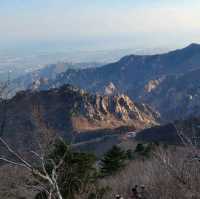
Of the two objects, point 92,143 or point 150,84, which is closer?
point 92,143

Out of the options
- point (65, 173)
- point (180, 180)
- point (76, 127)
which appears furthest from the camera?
point (76, 127)

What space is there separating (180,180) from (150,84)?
540ft

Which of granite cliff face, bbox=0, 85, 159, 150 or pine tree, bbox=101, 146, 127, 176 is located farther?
granite cliff face, bbox=0, 85, 159, 150

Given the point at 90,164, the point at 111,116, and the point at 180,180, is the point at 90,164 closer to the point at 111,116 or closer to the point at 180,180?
the point at 180,180

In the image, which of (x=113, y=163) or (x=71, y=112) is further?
(x=71, y=112)

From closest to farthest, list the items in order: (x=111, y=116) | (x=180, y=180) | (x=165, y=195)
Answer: (x=180, y=180) < (x=165, y=195) < (x=111, y=116)

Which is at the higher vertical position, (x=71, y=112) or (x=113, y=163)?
(x=113, y=163)

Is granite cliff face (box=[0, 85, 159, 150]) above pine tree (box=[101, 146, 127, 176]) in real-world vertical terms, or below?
below

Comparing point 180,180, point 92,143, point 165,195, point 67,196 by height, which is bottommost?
point 92,143

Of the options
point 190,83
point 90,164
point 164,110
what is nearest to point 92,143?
point 90,164

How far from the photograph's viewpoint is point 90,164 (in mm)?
13164

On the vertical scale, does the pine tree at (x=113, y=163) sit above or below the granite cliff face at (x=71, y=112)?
above

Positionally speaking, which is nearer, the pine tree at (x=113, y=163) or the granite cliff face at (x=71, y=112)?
the pine tree at (x=113, y=163)

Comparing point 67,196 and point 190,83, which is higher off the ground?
point 67,196
